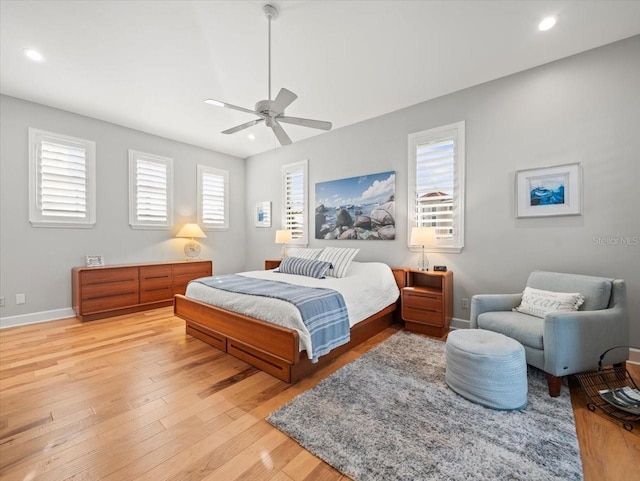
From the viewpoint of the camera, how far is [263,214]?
609cm

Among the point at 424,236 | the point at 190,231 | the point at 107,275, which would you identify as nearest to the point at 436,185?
the point at 424,236

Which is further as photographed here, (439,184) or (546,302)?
(439,184)

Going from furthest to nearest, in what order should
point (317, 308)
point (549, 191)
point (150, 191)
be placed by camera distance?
point (150, 191) → point (549, 191) → point (317, 308)

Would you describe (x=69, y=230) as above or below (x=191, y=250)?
above

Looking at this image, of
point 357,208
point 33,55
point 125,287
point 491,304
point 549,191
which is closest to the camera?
point 491,304

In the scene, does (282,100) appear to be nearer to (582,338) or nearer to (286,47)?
(286,47)

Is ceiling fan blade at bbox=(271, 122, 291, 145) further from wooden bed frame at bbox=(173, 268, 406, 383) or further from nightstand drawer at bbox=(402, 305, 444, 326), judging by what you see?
nightstand drawer at bbox=(402, 305, 444, 326)

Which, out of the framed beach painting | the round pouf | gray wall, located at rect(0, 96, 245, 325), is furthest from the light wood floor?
the framed beach painting

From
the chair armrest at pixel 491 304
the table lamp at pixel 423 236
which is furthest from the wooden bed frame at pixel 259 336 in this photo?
the chair armrest at pixel 491 304

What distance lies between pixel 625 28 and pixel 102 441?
524 centimetres

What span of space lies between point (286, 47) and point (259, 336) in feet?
9.38

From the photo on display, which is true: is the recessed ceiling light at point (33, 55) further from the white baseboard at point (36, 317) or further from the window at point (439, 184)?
the window at point (439, 184)

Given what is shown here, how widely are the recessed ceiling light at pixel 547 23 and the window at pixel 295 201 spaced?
3.59 m

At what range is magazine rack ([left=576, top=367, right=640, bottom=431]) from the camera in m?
1.93
